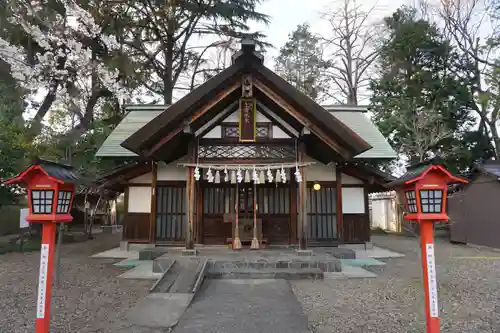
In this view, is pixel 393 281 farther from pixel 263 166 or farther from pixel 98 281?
pixel 98 281

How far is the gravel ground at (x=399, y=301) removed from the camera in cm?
506

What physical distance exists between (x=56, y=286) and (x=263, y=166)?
5823 millimetres

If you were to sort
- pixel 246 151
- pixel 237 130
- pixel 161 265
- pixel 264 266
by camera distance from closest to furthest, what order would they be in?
pixel 264 266 < pixel 161 265 < pixel 246 151 < pixel 237 130

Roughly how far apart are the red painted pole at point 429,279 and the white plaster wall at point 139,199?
9.92 metres

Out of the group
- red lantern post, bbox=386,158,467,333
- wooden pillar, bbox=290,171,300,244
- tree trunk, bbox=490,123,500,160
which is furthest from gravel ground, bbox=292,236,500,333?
tree trunk, bbox=490,123,500,160

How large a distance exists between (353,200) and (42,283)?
10256 mm

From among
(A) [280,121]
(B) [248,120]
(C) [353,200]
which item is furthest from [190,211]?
(C) [353,200]

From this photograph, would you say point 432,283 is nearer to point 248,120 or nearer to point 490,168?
point 248,120

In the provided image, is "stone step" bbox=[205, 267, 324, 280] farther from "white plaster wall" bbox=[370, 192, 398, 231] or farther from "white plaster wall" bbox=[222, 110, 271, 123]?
"white plaster wall" bbox=[370, 192, 398, 231]

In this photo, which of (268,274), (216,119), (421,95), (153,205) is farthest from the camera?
(421,95)

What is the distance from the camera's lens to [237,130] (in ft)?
34.7

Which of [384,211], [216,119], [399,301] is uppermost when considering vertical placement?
[216,119]

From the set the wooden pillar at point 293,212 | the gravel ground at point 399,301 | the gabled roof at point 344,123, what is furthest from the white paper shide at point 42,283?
the wooden pillar at point 293,212

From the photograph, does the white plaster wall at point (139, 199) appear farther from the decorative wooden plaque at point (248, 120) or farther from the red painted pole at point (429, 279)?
the red painted pole at point (429, 279)
